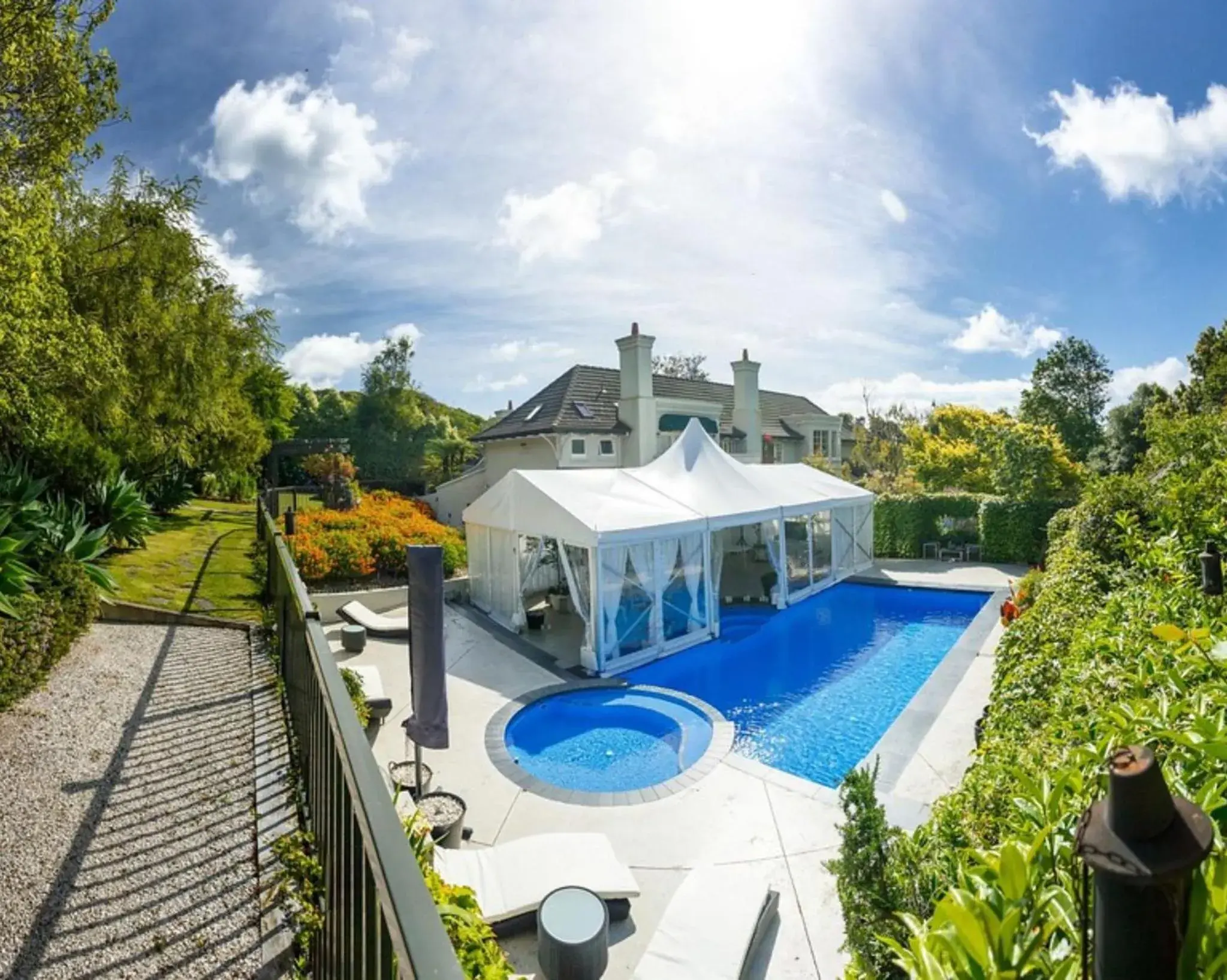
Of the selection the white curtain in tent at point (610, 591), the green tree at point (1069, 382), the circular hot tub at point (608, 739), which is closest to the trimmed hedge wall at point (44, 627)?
the circular hot tub at point (608, 739)

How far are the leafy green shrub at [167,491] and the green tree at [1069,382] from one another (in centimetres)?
4515

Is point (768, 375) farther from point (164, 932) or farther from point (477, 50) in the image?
point (164, 932)

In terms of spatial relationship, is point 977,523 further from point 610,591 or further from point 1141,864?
point 1141,864

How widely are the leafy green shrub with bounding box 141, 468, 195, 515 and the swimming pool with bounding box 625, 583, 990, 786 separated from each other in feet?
49.3

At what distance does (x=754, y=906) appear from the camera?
5.14 meters

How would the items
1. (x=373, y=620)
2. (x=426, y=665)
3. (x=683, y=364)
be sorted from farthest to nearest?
(x=683, y=364), (x=373, y=620), (x=426, y=665)

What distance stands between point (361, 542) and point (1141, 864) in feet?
59.4

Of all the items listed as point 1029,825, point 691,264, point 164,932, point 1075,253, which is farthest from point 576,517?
point 1075,253

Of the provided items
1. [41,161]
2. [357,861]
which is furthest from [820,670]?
[41,161]

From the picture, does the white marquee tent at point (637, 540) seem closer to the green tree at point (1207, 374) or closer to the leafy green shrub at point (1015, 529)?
the leafy green shrub at point (1015, 529)

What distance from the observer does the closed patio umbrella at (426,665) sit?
6461mm

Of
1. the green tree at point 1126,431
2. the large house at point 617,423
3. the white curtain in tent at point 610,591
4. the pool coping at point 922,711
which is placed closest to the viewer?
the pool coping at point 922,711

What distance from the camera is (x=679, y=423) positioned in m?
26.6

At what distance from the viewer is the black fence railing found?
4.28ft
